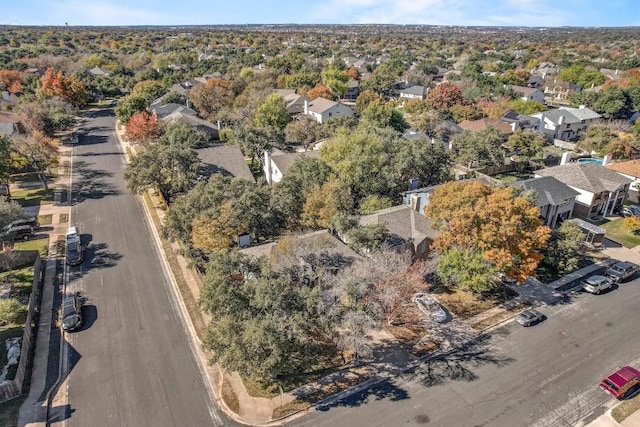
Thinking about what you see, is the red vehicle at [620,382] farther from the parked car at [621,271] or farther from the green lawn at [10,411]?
the green lawn at [10,411]

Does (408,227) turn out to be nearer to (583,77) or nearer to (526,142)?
(526,142)

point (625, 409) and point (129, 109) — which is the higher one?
point (129, 109)

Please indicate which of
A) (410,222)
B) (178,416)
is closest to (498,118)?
(410,222)

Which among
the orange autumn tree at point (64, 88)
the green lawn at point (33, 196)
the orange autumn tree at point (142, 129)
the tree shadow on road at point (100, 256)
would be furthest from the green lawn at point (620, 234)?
the orange autumn tree at point (64, 88)

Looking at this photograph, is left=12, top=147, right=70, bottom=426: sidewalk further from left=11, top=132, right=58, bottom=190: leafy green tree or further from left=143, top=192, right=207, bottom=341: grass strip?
left=11, top=132, right=58, bottom=190: leafy green tree

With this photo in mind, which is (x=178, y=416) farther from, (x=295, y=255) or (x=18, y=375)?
(x=295, y=255)

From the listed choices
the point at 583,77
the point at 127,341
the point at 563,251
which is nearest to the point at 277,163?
the point at 127,341

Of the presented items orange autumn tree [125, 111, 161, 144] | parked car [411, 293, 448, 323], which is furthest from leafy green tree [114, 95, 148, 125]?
parked car [411, 293, 448, 323]
